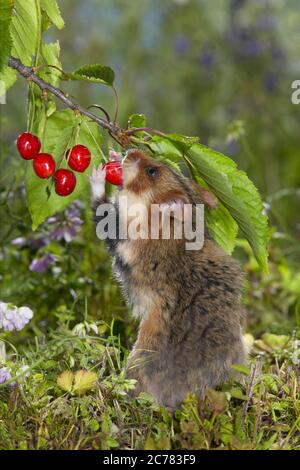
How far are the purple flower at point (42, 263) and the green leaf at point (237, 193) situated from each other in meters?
1.27

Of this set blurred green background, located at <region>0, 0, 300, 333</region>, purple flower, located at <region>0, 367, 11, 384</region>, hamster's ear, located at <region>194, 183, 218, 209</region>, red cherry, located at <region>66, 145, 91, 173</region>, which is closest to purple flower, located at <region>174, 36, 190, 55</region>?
blurred green background, located at <region>0, 0, 300, 333</region>

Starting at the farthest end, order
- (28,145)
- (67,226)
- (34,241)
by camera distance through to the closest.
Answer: (34,241)
(67,226)
(28,145)

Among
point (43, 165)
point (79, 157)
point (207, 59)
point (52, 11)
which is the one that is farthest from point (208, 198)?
point (207, 59)

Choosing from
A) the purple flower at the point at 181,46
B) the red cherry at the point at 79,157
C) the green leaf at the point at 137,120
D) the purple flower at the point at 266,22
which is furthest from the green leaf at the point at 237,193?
the purple flower at the point at 181,46

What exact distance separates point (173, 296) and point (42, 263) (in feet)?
3.92

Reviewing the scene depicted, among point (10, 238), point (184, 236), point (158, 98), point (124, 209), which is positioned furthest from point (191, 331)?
point (158, 98)

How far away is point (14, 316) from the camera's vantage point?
329 centimetres

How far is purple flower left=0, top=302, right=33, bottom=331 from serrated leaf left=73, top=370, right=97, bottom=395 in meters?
0.44

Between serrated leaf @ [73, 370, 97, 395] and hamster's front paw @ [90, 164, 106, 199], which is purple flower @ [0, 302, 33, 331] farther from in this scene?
hamster's front paw @ [90, 164, 106, 199]

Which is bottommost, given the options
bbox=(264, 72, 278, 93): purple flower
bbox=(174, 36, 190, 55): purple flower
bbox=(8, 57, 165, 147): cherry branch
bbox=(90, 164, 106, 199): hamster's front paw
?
bbox=(90, 164, 106, 199): hamster's front paw

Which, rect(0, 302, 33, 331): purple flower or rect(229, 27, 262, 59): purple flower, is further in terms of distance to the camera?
rect(229, 27, 262, 59): purple flower

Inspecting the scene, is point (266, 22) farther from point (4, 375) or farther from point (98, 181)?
point (4, 375)

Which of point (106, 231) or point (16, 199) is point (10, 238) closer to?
point (16, 199)

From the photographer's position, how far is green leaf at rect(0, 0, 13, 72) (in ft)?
Result: 9.42
